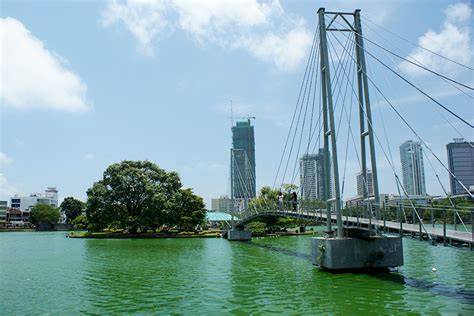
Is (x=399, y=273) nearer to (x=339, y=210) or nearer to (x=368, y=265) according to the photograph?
(x=368, y=265)

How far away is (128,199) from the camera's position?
217 ft

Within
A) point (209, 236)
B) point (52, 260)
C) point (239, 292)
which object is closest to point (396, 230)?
point (239, 292)

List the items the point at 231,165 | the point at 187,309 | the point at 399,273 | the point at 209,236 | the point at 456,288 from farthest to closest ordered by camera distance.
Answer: the point at 231,165, the point at 209,236, the point at 399,273, the point at 456,288, the point at 187,309

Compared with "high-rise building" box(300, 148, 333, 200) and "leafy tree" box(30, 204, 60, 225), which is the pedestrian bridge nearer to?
"high-rise building" box(300, 148, 333, 200)

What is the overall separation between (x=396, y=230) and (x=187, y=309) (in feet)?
33.2

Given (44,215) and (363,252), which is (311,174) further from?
(44,215)

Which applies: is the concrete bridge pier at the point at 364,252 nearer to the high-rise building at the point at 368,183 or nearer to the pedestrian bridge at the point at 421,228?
the pedestrian bridge at the point at 421,228

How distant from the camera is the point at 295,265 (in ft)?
85.7

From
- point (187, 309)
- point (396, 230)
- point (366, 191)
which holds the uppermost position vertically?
point (366, 191)

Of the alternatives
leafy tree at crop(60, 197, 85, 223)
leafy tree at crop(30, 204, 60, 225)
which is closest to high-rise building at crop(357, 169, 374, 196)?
leafy tree at crop(30, 204, 60, 225)

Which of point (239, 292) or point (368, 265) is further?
point (368, 265)

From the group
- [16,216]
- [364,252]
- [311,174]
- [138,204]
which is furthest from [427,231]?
[16,216]

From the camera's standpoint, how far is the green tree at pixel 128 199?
2507 inches

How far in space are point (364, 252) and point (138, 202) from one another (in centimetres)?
4925
